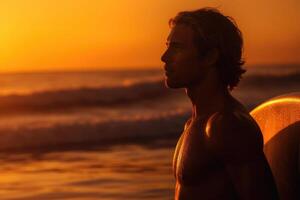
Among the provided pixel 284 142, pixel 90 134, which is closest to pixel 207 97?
pixel 284 142

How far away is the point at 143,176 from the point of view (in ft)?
30.5

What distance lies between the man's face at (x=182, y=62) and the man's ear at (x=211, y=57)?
0.07 feet

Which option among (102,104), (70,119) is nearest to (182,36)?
(70,119)

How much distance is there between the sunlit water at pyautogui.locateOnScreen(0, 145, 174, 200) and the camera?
8.22m

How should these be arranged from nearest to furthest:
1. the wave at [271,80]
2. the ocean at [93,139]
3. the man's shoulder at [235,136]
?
1. the man's shoulder at [235,136]
2. the ocean at [93,139]
3. the wave at [271,80]

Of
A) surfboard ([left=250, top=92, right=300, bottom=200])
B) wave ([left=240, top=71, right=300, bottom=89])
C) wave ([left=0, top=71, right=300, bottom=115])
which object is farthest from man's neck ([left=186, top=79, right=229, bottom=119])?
wave ([left=240, top=71, right=300, bottom=89])

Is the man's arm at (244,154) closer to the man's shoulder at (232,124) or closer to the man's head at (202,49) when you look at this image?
the man's shoulder at (232,124)

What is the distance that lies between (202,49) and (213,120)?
25cm

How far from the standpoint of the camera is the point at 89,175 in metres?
9.50

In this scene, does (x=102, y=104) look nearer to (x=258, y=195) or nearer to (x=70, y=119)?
(x=70, y=119)

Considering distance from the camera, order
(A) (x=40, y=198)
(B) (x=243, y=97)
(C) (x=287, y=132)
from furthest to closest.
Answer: (B) (x=243, y=97) < (A) (x=40, y=198) < (C) (x=287, y=132)

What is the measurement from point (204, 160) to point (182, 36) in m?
0.42

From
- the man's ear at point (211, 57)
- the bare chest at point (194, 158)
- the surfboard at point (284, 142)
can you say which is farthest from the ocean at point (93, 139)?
the man's ear at point (211, 57)

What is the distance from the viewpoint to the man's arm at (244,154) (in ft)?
9.59
